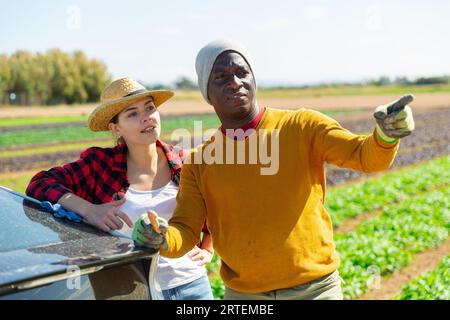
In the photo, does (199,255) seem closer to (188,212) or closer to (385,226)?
(188,212)

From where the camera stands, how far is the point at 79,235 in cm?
209

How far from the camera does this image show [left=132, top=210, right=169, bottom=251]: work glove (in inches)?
77.7

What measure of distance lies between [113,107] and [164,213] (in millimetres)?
618

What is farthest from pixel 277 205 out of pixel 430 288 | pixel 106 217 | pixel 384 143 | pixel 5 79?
pixel 5 79

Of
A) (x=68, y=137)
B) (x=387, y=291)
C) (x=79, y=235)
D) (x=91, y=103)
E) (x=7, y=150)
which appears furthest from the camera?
(x=91, y=103)

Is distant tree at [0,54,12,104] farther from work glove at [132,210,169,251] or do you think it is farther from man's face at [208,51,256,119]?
work glove at [132,210,169,251]

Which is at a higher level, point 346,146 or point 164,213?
point 346,146

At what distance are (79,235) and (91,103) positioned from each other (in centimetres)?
6971

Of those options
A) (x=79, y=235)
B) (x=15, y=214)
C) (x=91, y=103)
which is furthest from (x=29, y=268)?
(x=91, y=103)

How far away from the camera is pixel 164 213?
2844 mm

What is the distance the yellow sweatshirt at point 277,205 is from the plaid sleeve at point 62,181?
67 centimetres

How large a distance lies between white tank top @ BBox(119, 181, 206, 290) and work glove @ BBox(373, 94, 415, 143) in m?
1.24

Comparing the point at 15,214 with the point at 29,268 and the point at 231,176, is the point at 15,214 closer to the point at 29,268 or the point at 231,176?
the point at 29,268

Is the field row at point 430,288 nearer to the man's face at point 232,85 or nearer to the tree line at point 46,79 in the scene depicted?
the man's face at point 232,85
